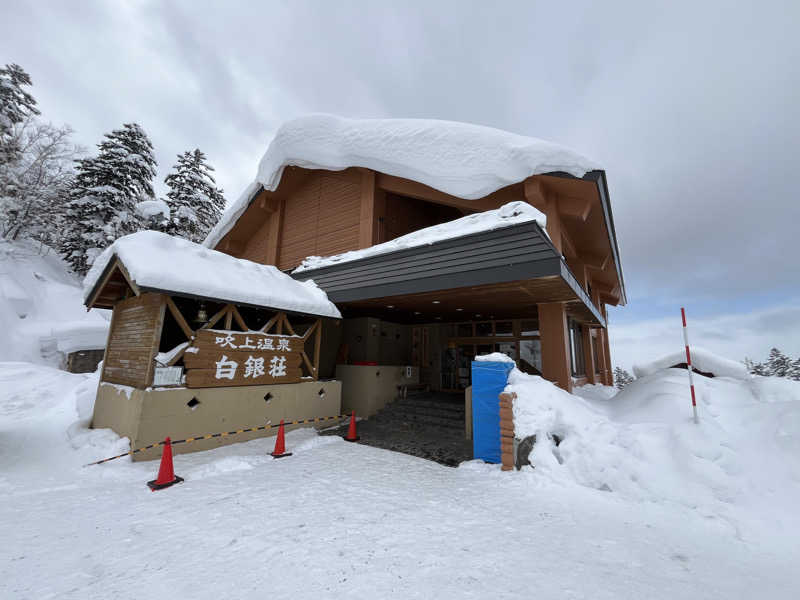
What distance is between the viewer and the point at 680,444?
461 centimetres

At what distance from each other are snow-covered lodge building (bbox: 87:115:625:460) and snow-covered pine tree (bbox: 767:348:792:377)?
133ft

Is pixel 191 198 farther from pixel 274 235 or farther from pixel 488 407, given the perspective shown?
pixel 488 407

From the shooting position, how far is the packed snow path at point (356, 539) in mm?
2764

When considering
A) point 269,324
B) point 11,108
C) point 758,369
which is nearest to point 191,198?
point 11,108

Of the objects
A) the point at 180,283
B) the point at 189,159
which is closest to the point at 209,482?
the point at 180,283

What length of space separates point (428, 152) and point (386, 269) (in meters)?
3.68

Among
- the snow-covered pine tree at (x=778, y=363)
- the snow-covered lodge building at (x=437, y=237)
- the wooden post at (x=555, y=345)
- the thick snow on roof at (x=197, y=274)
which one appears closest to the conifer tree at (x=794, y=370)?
the snow-covered pine tree at (x=778, y=363)

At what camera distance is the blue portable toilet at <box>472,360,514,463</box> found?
611 cm

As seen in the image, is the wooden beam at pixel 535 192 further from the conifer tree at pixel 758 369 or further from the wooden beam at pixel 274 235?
the conifer tree at pixel 758 369

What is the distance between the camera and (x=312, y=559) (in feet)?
10.3

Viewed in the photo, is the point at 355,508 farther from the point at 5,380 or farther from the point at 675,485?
the point at 5,380

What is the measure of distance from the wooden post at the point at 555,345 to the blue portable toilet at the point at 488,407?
2.83 meters

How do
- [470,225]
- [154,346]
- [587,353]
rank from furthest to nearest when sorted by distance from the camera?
[587,353] → [470,225] → [154,346]

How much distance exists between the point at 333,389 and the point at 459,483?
17.4 feet
